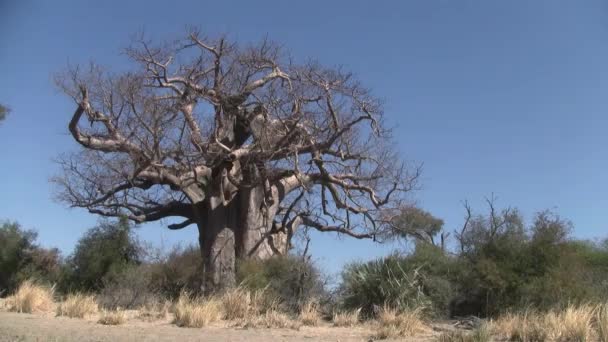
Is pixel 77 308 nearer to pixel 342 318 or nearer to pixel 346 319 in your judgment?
pixel 342 318

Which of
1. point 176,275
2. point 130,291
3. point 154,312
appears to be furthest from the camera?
point 176,275

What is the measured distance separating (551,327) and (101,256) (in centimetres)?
1651

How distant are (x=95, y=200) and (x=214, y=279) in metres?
6.60

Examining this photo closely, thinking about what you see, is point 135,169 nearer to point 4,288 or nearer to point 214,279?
point 214,279

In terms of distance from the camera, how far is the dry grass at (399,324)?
13288mm

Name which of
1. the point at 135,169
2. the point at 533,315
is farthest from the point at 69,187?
the point at 533,315

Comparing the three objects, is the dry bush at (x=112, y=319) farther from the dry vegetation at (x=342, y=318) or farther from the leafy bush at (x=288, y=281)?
the leafy bush at (x=288, y=281)

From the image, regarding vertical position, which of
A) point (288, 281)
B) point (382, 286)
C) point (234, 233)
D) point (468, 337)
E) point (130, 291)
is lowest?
point (468, 337)

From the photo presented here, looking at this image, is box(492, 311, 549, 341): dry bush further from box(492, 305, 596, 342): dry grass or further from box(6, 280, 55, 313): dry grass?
box(6, 280, 55, 313): dry grass

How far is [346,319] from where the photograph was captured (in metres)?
15.8

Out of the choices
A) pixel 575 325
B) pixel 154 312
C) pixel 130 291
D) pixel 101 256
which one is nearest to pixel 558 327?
pixel 575 325

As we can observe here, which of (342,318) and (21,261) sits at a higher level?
(21,261)

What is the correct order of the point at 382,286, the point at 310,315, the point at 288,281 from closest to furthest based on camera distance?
the point at 310,315 < the point at 382,286 < the point at 288,281

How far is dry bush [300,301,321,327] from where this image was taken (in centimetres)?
1552
